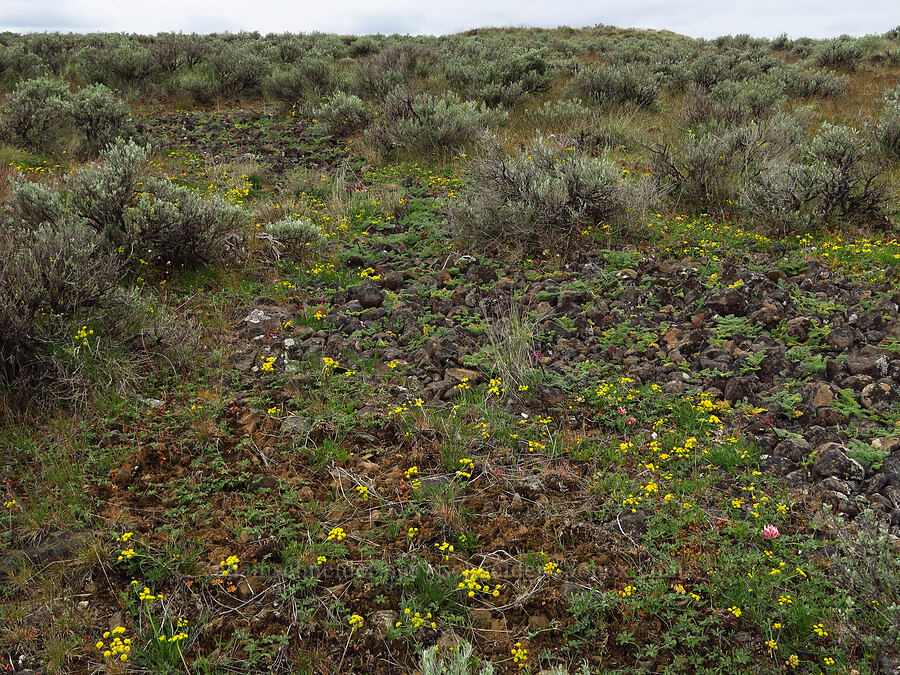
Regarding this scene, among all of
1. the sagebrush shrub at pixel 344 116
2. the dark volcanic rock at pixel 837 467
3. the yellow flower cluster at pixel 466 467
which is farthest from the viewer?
the sagebrush shrub at pixel 344 116

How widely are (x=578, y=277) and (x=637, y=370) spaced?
1.55 m

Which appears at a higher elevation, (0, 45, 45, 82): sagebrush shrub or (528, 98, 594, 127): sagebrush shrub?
(0, 45, 45, 82): sagebrush shrub

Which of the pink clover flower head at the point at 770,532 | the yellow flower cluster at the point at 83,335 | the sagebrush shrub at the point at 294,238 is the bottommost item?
the pink clover flower head at the point at 770,532

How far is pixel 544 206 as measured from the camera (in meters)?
6.13

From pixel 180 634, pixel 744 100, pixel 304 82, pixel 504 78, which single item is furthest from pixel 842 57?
pixel 180 634

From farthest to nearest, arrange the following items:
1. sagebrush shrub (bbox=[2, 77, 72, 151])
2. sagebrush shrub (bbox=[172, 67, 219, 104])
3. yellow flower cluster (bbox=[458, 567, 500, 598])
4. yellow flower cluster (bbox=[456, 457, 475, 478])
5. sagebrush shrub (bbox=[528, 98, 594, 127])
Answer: sagebrush shrub (bbox=[172, 67, 219, 104]), sagebrush shrub (bbox=[528, 98, 594, 127]), sagebrush shrub (bbox=[2, 77, 72, 151]), yellow flower cluster (bbox=[456, 457, 475, 478]), yellow flower cluster (bbox=[458, 567, 500, 598])

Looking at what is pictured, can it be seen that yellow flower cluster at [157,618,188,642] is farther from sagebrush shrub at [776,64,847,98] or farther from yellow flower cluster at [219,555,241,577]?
sagebrush shrub at [776,64,847,98]

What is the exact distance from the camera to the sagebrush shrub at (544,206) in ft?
19.8

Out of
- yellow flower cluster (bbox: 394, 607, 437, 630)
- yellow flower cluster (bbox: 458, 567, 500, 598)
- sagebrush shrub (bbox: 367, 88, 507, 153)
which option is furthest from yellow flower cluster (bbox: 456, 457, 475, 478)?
sagebrush shrub (bbox: 367, 88, 507, 153)

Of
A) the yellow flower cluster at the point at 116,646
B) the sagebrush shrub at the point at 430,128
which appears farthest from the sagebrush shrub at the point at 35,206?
the sagebrush shrub at the point at 430,128

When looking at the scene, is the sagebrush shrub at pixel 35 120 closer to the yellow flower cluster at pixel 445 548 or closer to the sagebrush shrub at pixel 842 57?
the yellow flower cluster at pixel 445 548

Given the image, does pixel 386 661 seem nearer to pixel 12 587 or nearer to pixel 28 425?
pixel 12 587

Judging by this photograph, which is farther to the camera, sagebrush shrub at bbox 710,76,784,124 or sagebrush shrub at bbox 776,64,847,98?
sagebrush shrub at bbox 776,64,847,98

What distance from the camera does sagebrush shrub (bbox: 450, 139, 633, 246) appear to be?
6047 millimetres
